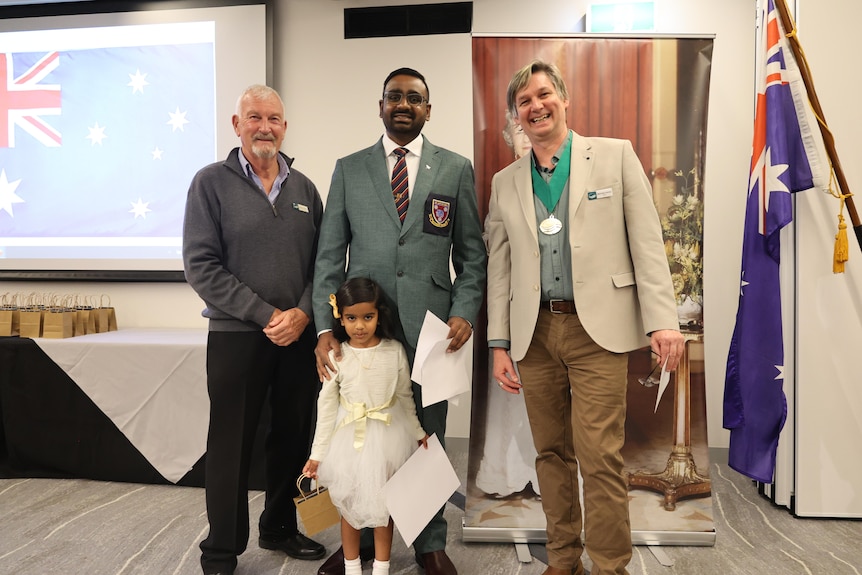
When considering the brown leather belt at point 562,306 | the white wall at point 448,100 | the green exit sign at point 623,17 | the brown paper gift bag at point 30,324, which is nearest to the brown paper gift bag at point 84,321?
the brown paper gift bag at point 30,324

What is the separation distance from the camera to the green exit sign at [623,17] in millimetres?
3576

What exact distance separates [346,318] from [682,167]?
5.06 feet

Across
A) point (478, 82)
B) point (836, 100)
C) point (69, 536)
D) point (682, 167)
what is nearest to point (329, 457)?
point (69, 536)

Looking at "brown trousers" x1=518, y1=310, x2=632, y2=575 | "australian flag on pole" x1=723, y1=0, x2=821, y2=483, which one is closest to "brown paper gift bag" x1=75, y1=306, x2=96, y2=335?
"brown trousers" x1=518, y1=310, x2=632, y2=575

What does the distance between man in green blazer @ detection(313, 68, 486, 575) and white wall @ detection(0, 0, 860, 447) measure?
1.58 m

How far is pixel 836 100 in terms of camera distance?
283 cm

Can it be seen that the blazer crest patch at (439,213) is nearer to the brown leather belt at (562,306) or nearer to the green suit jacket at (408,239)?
the green suit jacket at (408,239)

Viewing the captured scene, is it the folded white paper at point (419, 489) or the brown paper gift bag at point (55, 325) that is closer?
the folded white paper at point (419, 489)

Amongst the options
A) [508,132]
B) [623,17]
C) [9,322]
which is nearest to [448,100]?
[623,17]

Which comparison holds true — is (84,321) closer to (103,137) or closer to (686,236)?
(103,137)

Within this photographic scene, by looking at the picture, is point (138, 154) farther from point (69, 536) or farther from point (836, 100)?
point (836, 100)

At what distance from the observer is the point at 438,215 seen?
211cm

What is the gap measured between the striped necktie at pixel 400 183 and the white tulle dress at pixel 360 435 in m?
0.48

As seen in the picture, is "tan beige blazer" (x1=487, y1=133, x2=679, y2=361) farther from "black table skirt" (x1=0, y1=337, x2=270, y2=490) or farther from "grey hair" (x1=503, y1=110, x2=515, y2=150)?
"black table skirt" (x1=0, y1=337, x2=270, y2=490)
